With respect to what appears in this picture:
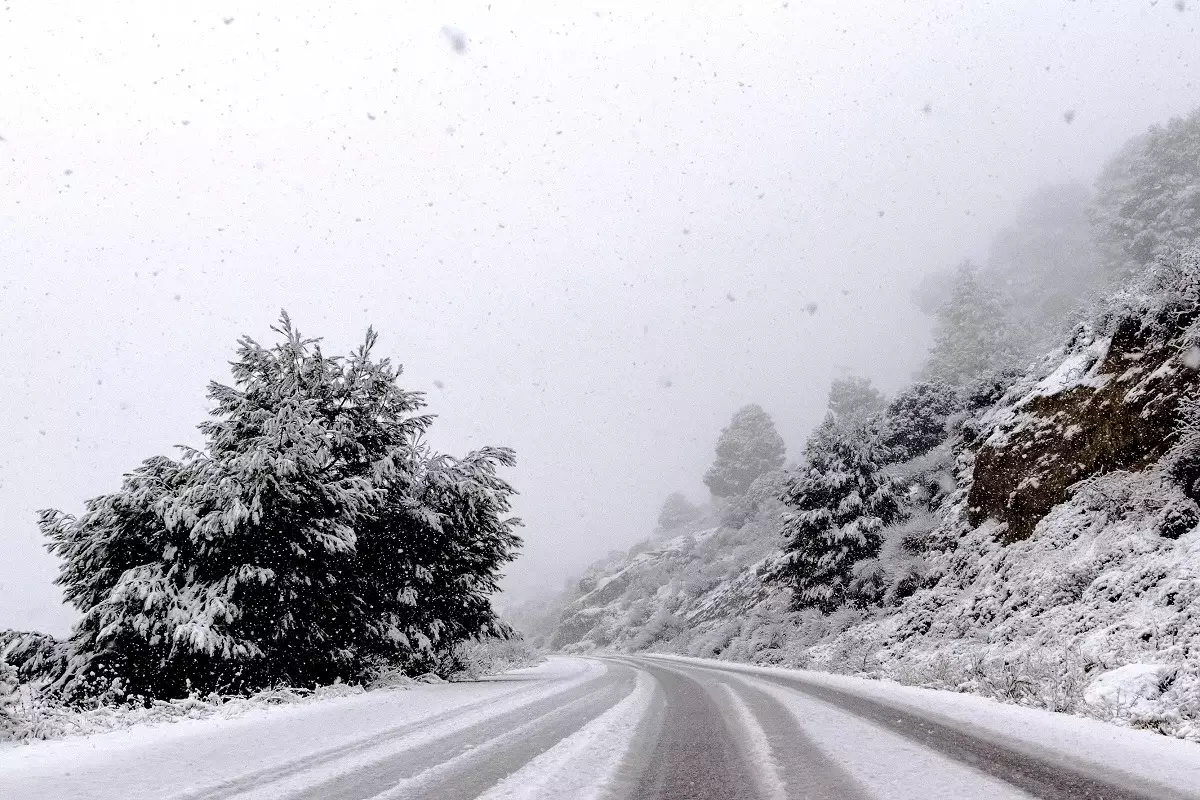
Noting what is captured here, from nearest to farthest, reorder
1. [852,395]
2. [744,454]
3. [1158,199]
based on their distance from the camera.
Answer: [1158,199]
[852,395]
[744,454]

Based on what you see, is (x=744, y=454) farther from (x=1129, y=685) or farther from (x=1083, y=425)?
(x=1129, y=685)

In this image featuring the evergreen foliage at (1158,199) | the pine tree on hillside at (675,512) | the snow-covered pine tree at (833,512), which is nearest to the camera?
the snow-covered pine tree at (833,512)

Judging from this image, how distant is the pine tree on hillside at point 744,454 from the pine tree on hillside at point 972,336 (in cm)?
2703

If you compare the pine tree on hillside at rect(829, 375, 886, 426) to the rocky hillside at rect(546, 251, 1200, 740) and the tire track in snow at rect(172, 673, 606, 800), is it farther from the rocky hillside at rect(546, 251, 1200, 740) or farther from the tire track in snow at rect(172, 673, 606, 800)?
the tire track in snow at rect(172, 673, 606, 800)

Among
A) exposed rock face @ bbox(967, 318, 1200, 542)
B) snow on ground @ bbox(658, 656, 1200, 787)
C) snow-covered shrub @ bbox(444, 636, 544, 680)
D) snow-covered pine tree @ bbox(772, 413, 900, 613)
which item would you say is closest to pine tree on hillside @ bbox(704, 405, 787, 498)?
snow-covered shrub @ bbox(444, 636, 544, 680)

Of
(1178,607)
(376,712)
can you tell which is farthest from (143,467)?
(1178,607)

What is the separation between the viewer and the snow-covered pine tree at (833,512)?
2141 centimetres

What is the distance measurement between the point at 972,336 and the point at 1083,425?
116 ft

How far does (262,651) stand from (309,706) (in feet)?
9.27

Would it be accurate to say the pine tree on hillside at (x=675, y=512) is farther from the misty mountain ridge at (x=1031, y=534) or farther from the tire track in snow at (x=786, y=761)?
the tire track in snow at (x=786, y=761)

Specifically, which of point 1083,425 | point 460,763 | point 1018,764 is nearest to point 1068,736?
point 1018,764

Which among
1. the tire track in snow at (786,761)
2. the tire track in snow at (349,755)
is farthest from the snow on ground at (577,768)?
the tire track in snow at (349,755)

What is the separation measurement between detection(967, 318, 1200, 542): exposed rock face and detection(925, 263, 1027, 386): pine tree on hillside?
→ 29.6 metres

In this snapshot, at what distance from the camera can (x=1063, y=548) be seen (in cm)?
1310
